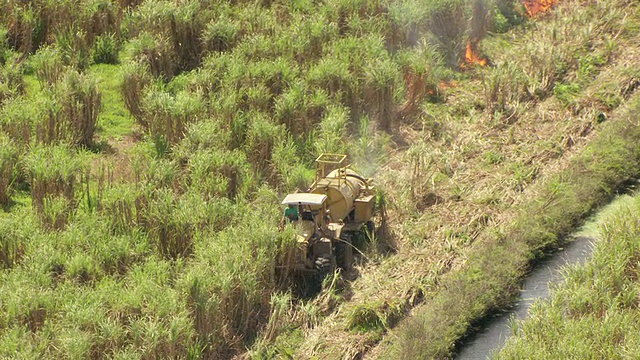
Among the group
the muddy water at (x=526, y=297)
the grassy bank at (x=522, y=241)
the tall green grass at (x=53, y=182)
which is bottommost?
the muddy water at (x=526, y=297)

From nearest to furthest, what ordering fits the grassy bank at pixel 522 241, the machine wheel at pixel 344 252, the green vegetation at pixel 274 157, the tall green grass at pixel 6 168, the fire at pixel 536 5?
the green vegetation at pixel 274 157
the grassy bank at pixel 522 241
the machine wheel at pixel 344 252
the tall green grass at pixel 6 168
the fire at pixel 536 5

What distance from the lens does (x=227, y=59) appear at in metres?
18.7

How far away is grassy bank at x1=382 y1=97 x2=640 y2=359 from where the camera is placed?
1366 centimetres

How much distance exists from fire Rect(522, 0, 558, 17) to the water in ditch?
6.73m

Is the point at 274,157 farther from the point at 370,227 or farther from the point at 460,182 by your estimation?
the point at 460,182

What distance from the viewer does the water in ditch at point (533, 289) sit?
45.7ft

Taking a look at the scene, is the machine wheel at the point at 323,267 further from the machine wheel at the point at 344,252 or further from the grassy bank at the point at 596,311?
the grassy bank at the point at 596,311

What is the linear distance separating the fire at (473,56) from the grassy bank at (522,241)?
2.98m

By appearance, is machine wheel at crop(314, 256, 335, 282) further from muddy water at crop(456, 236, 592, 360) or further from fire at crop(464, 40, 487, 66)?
fire at crop(464, 40, 487, 66)

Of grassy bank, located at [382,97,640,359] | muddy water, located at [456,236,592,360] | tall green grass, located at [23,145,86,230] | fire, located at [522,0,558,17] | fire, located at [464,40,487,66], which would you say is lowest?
muddy water, located at [456,236,592,360]

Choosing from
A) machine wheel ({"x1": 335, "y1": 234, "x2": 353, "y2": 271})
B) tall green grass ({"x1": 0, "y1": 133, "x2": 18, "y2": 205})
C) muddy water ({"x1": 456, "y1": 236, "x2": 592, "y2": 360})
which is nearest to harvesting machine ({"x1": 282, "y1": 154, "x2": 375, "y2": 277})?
machine wheel ({"x1": 335, "y1": 234, "x2": 353, "y2": 271})

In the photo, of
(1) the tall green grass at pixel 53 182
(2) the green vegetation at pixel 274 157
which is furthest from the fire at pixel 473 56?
(1) the tall green grass at pixel 53 182

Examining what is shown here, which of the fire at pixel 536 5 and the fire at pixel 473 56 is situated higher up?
the fire at pixel 536 5

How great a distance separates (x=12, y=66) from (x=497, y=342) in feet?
29.4
